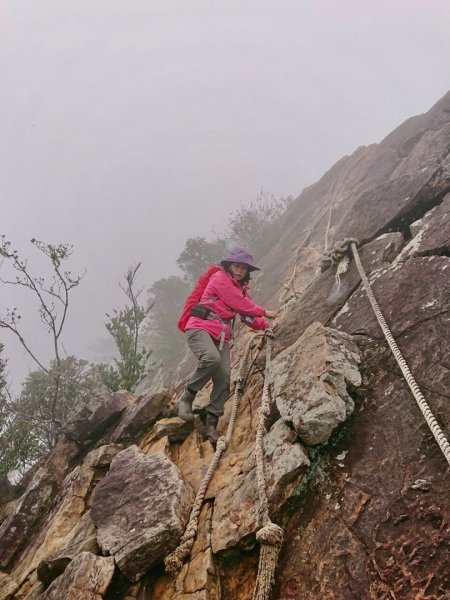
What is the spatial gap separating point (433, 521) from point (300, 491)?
1.06m

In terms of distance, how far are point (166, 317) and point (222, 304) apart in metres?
29.5

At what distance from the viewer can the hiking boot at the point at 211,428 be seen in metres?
5.41

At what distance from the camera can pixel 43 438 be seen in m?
12.4

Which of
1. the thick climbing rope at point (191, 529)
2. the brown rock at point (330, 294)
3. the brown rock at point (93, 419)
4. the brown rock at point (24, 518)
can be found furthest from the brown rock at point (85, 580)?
the brown rock at point (93, 419)

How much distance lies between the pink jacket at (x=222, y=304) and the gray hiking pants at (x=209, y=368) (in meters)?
0.14

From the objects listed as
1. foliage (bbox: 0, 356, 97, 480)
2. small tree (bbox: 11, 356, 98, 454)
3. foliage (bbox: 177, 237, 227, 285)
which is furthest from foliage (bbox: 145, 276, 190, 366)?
small tree (bbox: 11, 356, 98, 454)

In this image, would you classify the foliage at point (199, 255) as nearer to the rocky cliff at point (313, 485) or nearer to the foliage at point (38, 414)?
the foliage at point (38, 414)

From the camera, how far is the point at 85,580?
3.22m

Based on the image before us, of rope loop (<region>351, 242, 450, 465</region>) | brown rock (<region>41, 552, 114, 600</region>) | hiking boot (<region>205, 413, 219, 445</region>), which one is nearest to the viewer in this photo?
rope loop (<region>351, 242, 450, 465</region>)

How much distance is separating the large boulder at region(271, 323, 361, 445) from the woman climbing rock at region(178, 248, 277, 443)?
1479mm

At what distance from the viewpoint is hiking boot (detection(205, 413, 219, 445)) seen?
5.41 meters

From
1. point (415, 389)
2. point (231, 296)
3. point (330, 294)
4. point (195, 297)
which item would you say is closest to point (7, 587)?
point (195, 297)

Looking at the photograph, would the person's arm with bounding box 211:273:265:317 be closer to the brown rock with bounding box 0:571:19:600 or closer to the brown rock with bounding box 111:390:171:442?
the brown rock with bounding box 111:390:171:442

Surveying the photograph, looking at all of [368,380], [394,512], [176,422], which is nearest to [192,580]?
[394,512]
